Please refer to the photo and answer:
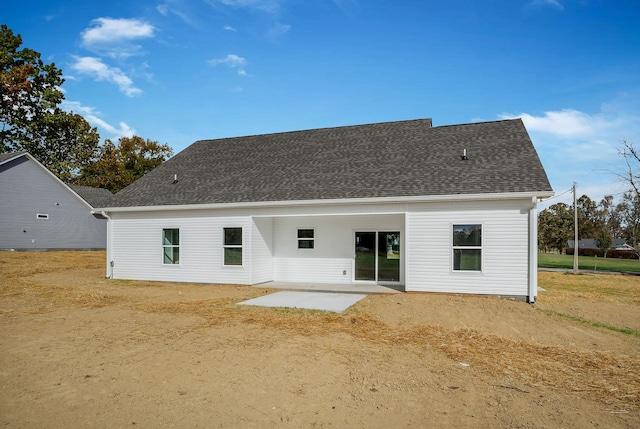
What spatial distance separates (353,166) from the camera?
15555 mm

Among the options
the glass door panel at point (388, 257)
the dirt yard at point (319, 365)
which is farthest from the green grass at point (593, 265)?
the dirt yard at point (319, 365)

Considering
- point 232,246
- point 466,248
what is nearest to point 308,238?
point 232,246

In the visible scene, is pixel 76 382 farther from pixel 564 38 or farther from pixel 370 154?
pixel 564 38

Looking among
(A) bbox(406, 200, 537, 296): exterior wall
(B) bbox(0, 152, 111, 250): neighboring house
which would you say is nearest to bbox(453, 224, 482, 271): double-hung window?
(A) bbox(406, 200, 537, 296): exterior wall

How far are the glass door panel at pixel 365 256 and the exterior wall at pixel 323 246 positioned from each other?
0.23 metres

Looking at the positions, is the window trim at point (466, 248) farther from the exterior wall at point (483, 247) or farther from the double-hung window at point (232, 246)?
the double-hung window at point (232, 246)

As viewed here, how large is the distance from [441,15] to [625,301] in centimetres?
1126

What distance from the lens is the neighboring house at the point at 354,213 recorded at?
1206 cm

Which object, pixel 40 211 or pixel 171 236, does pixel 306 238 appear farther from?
pixel 40 211

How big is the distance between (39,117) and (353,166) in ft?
135

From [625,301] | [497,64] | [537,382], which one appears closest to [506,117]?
[497,64]

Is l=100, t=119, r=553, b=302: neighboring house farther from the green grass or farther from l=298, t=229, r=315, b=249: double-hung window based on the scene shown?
the green grass

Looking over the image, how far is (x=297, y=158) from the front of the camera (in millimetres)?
17406

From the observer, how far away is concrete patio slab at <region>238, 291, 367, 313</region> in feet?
35.4
